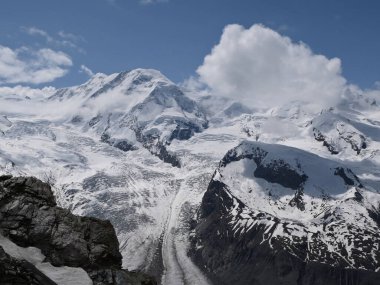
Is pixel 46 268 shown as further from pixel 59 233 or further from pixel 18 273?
pixel 18 273

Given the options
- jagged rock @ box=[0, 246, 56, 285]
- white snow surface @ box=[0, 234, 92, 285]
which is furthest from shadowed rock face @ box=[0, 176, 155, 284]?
jagged rock @ box=[0, 246, 56, 285]

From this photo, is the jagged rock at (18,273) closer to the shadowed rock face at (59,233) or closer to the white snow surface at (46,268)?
the white snow surface at (46,268)

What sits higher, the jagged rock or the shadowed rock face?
the shadowed rock face

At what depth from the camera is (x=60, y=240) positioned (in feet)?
209

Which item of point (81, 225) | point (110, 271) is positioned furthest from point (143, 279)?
point (81, 225)

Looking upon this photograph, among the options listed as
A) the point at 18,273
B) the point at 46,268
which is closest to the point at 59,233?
the point at 46,268

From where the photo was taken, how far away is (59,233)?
211 feet

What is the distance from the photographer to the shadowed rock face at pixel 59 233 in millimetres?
62719

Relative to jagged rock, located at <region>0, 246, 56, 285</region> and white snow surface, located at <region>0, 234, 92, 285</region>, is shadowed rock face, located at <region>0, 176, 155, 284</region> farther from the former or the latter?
jagged rock, located at <region>0, 246, 56, 285</region>

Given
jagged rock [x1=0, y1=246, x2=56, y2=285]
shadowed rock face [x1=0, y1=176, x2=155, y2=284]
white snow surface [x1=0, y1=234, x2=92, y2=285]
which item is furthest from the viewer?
shadowed rock face [x1=0, y1=176, x2=155, y2=284]

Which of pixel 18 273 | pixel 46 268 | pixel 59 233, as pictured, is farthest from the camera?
pixel 59 233

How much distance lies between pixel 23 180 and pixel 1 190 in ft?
9.26

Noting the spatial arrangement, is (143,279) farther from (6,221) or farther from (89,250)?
(6,221)

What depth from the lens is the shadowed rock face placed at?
6272cm
